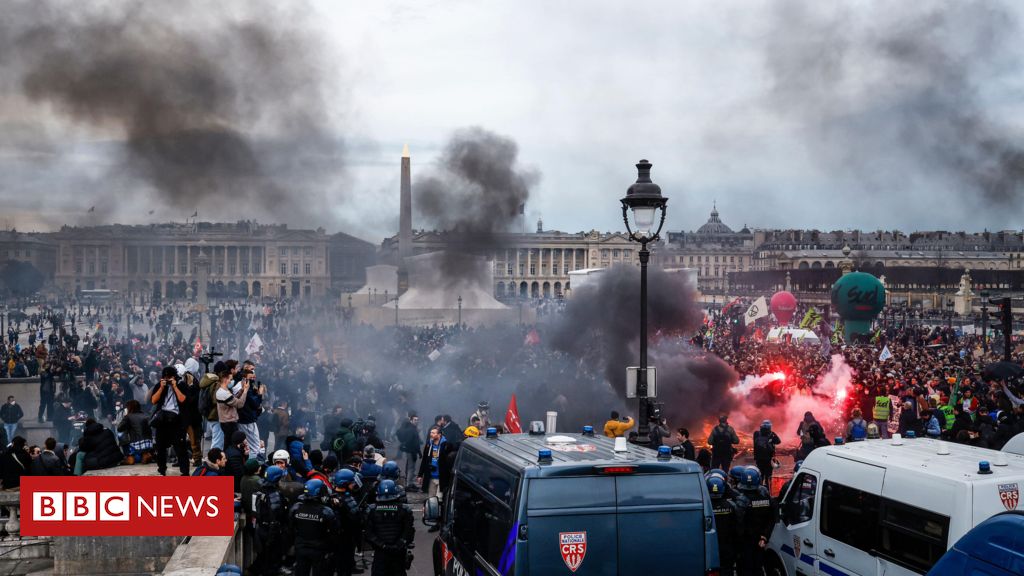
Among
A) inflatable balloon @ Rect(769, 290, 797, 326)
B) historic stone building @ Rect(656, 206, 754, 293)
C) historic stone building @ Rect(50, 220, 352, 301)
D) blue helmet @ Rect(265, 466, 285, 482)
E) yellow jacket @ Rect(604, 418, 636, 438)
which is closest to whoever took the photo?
blue helmet @ Rect(265, 466, 285, 482)

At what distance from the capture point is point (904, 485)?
20.0 ft

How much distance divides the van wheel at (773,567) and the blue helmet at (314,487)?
4.02 m

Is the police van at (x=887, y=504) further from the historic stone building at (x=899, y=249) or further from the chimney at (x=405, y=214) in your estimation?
the historic stone building at (x=899, y=249)

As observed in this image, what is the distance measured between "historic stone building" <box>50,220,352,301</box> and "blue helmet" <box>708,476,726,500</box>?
93164mm

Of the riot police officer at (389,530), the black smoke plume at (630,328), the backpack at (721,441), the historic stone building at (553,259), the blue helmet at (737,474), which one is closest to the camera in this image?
the riot police officer at (389,530)

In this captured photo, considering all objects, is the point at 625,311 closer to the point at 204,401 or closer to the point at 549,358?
the point at 549,358

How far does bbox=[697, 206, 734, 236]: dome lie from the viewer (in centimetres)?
17512

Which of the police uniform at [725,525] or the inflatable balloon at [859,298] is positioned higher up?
the inflatable balloon at [859,298]

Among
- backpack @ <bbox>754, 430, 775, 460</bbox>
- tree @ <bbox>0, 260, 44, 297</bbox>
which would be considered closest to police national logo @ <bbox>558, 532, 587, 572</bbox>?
backpack @ <bbox>754, 430, 775, 460</bbox>

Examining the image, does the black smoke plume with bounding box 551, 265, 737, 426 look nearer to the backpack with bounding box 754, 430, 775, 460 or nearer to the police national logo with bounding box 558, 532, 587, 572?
the backpack with bounding box 754, 430, 775, 460

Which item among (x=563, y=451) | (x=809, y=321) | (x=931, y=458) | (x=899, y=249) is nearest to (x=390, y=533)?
(x=563, y=451)

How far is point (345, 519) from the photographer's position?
739cm

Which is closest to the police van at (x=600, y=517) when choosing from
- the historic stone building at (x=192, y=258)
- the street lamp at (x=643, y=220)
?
the street lamp at (x=643, y=220)

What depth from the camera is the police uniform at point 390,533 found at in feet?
23.0
